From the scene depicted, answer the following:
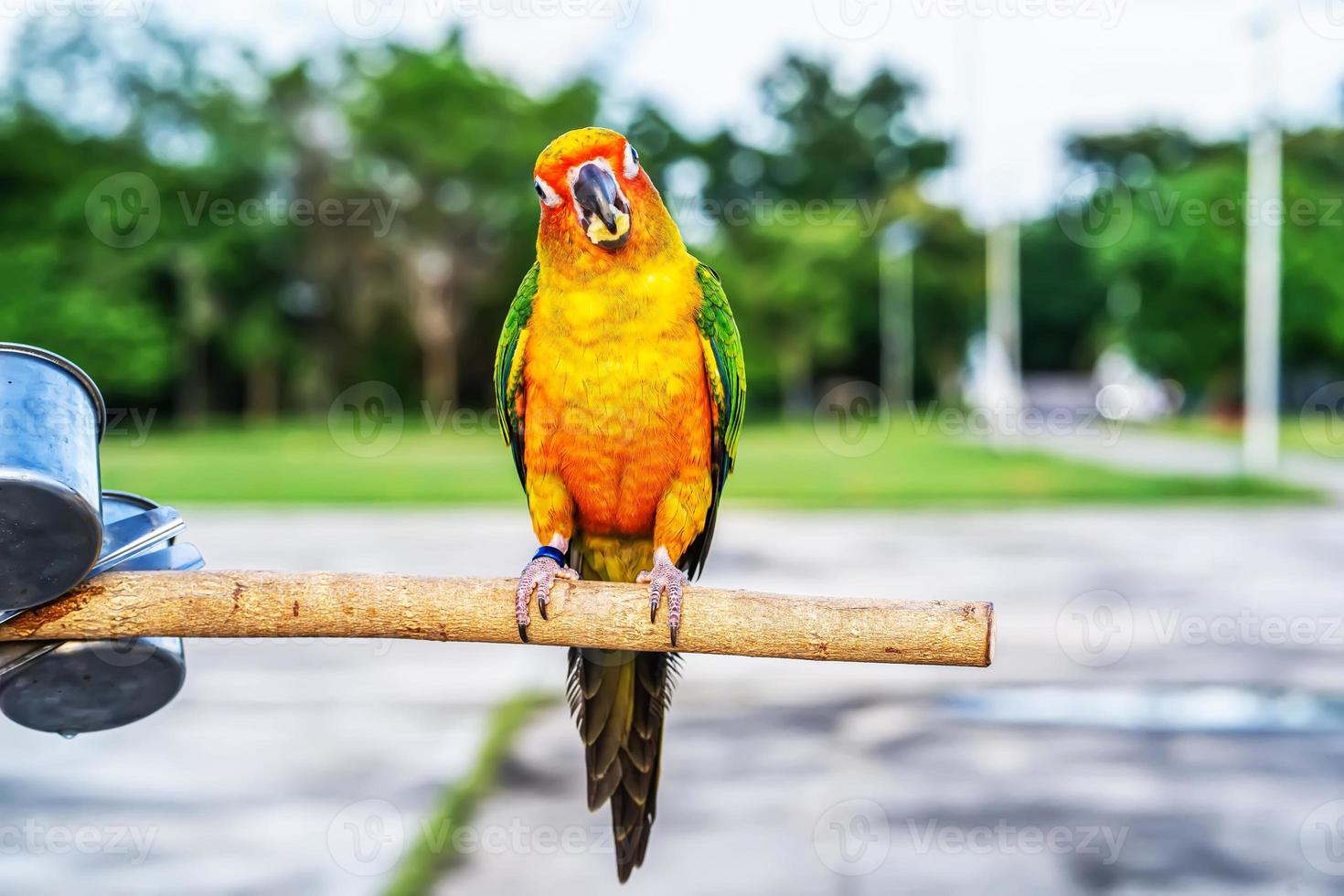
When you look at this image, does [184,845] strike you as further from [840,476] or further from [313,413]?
[313,413]

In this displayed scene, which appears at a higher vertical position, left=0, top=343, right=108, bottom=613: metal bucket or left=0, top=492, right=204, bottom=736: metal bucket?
left=0, top=343, right=108, bottom=613: metal bucket

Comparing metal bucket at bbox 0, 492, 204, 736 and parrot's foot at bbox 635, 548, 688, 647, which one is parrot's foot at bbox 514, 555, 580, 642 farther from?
metal bucket at bbox 0, 492, 204, 736

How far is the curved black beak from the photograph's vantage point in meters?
1.92

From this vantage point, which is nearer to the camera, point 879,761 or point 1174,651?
point 879,761

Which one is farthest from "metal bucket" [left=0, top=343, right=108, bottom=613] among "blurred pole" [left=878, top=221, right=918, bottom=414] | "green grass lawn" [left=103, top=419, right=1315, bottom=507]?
"blurred pole" [left=878, top=221, right=918, bottom=414]

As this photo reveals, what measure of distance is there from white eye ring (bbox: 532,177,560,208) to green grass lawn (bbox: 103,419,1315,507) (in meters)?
15.3

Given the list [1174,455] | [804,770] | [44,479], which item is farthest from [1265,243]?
[44,479]

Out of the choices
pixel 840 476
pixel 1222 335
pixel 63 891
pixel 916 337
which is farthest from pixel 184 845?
pixel 916 337

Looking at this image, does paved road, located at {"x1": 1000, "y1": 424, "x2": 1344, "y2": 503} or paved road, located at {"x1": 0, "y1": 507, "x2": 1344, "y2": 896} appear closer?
paved road, located at {"x1": 0, "y1": 507, "x2": 1344, "y2": 896}

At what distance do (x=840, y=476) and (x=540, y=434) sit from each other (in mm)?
20957

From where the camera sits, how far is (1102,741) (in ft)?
22.5

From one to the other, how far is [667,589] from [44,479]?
42.5 inches

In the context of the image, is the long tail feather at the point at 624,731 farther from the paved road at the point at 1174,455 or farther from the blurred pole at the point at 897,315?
the blurred pole at the point at 897,315

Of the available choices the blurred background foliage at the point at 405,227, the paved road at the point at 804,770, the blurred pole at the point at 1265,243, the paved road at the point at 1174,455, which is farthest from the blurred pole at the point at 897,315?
the paved road at the point at 804,770
